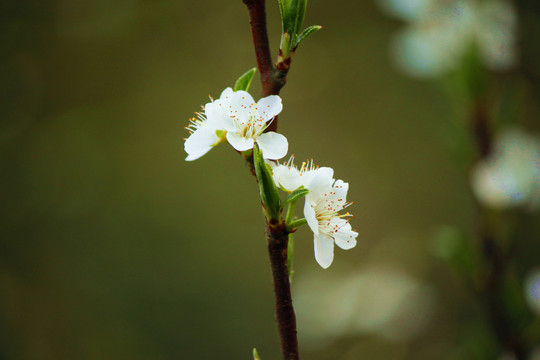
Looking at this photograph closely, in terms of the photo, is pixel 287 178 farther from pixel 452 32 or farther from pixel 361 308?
pixel 361 308

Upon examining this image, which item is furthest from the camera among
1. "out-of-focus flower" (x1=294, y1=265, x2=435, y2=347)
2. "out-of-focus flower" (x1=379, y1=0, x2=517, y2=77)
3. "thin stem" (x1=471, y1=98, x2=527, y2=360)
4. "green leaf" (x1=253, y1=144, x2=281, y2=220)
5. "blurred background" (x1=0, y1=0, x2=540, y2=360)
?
"blurred background" (x1=0, y1=0, x2=540, y2=360)

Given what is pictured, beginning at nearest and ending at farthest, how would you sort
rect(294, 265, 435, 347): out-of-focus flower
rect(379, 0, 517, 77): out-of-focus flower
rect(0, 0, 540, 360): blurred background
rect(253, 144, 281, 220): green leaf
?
rect(253, 144, 281, 220): green leaf → rect(379, 0, 517, 77): out-of-focus flower → rect(294, 265, 435, 347): out-of-focus flower → rect(0, 0, 540, 360): blurred background

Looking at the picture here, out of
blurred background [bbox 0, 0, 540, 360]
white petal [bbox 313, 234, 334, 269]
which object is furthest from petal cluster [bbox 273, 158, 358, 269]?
blurred background [bbox 0, 0, 540, 360]

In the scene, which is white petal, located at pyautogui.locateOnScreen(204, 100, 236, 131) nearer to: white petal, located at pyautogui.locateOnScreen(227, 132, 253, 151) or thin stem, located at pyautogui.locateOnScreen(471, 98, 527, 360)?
white petal, located at pyautogui.locateOnScreen(227, 132, 253, 151)

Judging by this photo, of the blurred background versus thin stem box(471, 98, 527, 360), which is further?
Result: the blurred background

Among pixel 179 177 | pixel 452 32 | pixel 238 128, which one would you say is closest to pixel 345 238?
pixel 238 128

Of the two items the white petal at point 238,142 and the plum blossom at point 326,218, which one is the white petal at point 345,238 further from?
the white petal at point 238,142

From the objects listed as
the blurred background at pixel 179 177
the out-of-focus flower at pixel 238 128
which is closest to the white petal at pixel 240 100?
the out-of-focus flower at pixel 238 128

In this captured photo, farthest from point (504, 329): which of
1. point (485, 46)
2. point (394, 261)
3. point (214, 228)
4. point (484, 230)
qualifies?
point (214, 228)
